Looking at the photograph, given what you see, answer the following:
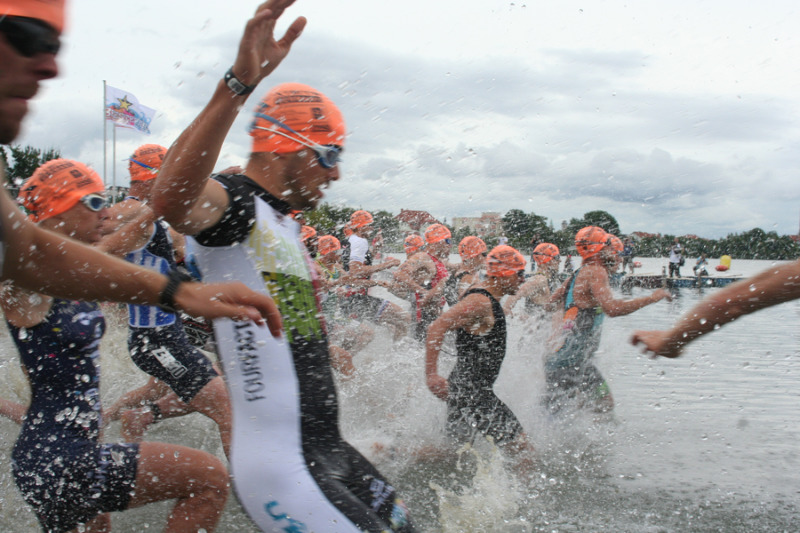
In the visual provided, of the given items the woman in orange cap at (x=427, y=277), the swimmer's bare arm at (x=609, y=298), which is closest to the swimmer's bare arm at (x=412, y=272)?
the woman in orange cap at (x=427, y=277)

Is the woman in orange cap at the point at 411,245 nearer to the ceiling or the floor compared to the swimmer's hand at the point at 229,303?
nearer to the ceiling

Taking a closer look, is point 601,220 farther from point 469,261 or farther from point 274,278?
point 274,278

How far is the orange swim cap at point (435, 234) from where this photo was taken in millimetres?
8375

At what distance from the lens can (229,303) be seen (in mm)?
1471

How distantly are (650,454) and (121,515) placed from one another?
148 inches

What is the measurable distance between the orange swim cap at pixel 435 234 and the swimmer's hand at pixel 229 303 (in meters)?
6.93

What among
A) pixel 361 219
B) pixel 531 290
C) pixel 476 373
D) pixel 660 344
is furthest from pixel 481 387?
pixel 361 219

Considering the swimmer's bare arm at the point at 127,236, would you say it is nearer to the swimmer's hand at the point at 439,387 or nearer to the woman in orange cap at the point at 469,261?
the swimmer's hand at the point at 439,387

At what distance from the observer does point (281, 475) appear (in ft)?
5.36

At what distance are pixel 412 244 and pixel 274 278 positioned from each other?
793 centimetres

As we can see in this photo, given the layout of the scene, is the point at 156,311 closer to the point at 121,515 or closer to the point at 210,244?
the point at 121,515

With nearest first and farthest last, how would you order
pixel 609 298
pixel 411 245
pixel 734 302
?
pixel 734 302 → pixel 609 298 → pixel 411 245

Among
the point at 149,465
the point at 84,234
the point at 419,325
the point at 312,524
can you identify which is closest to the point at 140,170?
the point at 84,234

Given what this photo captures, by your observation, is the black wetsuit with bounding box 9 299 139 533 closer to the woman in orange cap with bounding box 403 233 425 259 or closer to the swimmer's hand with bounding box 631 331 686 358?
the swimmer's hand with bounding box 631 331 686 358
